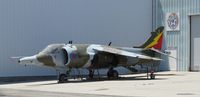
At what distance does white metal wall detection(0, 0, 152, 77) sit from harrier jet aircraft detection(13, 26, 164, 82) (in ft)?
6.11

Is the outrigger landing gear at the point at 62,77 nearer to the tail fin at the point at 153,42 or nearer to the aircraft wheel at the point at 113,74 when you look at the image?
the aircraft wheel at the point at 113,74

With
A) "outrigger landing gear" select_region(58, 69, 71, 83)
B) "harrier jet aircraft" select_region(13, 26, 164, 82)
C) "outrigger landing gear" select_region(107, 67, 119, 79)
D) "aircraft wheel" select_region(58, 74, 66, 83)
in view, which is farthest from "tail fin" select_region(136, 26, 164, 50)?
"aircraft wheel" select_region(58, 74, 66, 83)

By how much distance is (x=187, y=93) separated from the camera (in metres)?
19.6

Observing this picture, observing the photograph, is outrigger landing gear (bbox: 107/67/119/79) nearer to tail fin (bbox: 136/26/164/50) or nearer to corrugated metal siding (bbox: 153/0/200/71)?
tail fin (bbox: 136/26/164/50)

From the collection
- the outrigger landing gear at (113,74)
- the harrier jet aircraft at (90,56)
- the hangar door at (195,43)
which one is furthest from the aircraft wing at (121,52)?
the hangar door at (195,43)

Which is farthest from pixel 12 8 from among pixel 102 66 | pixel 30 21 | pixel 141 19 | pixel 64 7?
pixel 141 19

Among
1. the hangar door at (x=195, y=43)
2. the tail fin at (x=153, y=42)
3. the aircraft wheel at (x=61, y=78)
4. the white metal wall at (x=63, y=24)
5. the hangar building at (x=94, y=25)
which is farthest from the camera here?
the hangar door at (x=195, y=43)

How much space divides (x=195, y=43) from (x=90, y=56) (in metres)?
12.9

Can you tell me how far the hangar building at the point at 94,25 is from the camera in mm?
32125

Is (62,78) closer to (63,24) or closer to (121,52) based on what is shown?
(121,52)

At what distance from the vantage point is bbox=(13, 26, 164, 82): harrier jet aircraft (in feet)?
94.7

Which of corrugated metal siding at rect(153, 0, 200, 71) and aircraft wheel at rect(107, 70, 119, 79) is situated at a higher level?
corrugated metal siding at rect(153, 0, 200, 71)

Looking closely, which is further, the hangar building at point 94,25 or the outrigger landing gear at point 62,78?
the hangar building at point 94,25

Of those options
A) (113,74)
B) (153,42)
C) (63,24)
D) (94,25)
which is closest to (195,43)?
(153,42)
